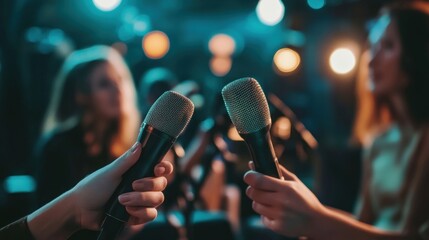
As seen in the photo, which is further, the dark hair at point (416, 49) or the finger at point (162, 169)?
the dark hair at point (416, 49)

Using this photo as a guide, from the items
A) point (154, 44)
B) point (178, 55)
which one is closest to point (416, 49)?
point (154, 44)

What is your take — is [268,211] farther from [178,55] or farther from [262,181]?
[178,55]

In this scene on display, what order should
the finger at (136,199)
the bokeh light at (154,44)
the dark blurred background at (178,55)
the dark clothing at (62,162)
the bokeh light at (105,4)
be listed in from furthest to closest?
the bokeh light at (154,44) < the bokeh light at (105,4) < the dark blurred background at (178,55) < the dark clothing at (62,162) < the finger at (136,199)

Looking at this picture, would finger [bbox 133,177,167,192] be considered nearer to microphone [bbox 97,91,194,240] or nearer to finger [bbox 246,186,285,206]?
microphone [bbox 97,91,194,240]

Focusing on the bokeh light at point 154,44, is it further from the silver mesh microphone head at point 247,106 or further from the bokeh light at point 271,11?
the silver mesh microphone head at point 247,106

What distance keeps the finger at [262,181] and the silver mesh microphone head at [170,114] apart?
0.59 ft

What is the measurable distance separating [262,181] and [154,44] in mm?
7194

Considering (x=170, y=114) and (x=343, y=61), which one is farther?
(x=343, y=61)

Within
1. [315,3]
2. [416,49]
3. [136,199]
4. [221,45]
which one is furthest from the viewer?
[221,45]

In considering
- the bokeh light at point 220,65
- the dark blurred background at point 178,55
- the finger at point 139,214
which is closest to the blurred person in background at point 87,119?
the dark blurred background at point 178,55

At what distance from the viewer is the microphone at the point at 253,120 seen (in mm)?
979

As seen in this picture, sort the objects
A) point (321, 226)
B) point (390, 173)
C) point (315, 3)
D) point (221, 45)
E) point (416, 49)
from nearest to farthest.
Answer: point (321, 226) → point (416, 49) → point (390, 173) → point (315, 3) → point (221, 45)

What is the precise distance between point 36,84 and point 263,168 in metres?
4.53

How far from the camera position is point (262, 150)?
975mm
